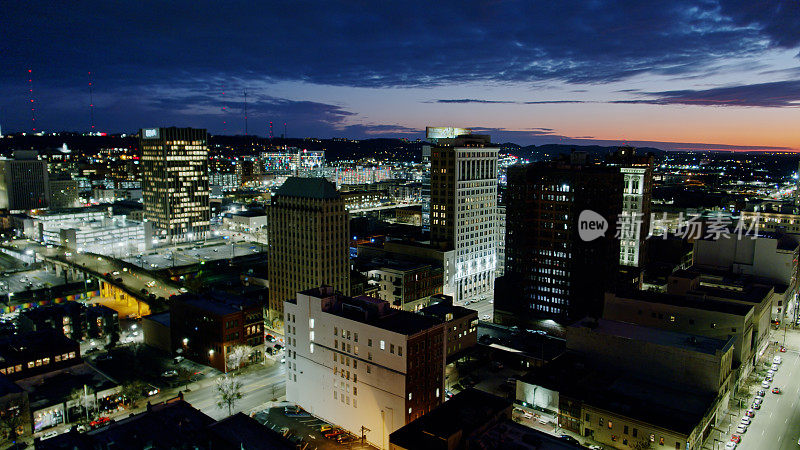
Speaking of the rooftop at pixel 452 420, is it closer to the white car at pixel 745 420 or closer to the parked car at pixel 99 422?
the white car at pixel 745 420

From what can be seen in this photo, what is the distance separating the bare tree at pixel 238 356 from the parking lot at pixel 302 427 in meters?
12.8

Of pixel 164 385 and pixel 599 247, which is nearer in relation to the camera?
pixel 164 385

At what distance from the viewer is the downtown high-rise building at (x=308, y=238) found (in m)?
88.4

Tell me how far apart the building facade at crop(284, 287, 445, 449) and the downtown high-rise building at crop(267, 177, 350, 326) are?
25807 millimetres

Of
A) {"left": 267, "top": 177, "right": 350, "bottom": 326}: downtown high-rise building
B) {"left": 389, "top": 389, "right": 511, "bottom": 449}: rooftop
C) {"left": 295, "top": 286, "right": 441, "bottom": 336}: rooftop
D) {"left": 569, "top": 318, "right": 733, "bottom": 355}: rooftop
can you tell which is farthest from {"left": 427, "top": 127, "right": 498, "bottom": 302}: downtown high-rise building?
{"left": 389, "top": 389, "right": 511, "bottom": 449}: rooftop

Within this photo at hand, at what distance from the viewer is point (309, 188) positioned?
90.0 metres

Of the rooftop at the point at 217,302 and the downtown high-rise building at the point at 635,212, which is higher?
the downtown high-rise building at the point at 635,212

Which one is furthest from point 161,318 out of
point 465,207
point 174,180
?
point 174,180

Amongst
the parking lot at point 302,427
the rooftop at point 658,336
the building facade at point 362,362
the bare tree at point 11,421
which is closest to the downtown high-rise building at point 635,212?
the rooftop at point 658,336

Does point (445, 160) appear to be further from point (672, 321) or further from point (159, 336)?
point (159, 336)

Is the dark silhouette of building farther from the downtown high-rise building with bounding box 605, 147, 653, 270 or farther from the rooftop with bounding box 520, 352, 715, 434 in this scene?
the downtown high-rise building with bounding box 605, 147, 653, 270

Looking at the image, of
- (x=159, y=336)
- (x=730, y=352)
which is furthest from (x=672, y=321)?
(x=159, y=336)

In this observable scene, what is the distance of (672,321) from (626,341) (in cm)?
1579

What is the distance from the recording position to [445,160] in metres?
111
